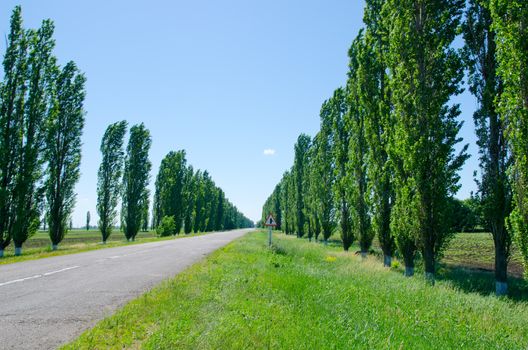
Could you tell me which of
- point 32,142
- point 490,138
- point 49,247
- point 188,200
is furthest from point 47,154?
point 188,200

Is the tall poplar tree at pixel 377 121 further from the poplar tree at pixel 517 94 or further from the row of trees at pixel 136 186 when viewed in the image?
the row of trees at pixel 136 186

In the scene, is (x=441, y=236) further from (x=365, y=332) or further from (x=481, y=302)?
(x=365, y=332)

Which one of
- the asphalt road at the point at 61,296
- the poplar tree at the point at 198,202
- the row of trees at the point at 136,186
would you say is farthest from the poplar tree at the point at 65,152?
the poplar tree at the point at 198,202

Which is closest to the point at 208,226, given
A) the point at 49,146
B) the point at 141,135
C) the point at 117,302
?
the point at 141,135

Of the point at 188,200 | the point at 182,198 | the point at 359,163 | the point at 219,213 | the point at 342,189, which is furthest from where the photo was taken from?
the point at 219,213

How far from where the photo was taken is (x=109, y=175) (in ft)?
132

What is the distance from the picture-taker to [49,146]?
81.2 feet

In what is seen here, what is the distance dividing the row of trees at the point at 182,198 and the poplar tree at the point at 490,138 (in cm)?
4211

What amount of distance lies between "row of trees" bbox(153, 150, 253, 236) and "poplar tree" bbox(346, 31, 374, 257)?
33077 millimetres

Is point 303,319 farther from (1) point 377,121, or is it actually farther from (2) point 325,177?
(2) point 325,177

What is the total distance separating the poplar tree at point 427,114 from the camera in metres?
13.2

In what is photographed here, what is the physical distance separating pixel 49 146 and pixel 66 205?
7.17 meters

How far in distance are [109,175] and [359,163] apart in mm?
30540

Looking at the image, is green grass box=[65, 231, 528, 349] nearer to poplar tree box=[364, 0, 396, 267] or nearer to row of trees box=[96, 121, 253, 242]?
poplar tree box=[364, 0, 396, 267]
